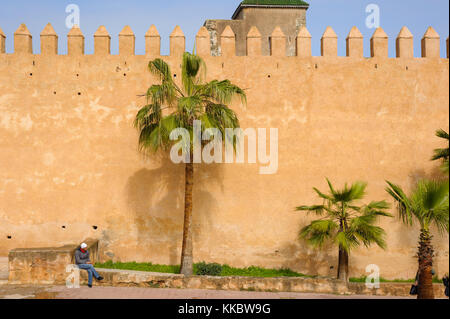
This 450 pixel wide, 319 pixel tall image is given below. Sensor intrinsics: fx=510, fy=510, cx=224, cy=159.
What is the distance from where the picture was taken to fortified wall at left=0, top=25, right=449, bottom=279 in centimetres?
1219

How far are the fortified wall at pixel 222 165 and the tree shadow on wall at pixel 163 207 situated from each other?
25 mm

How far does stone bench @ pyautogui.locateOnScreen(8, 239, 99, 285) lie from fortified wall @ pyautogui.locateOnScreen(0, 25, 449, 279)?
243cm

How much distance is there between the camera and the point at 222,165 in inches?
488

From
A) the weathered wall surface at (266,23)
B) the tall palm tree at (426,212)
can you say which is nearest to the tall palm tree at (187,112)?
the tall palm tree at (426,212)

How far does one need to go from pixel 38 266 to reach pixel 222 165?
15.7 ft

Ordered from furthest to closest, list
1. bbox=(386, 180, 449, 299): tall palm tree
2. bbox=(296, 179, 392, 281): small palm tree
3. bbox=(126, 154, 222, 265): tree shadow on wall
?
bbox=(126, 154, 222, 265): tree shadow on wall < bbox=(296, 179, 392, 281): small palm tree < bbox=(386, 180, 449, 299): tall palm tree

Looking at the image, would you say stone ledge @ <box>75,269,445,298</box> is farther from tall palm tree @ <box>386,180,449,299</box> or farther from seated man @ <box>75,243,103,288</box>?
tall palm tree @ <box>386,180,449,299</box>

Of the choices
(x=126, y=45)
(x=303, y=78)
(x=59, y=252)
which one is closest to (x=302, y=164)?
(x=303, y=78)

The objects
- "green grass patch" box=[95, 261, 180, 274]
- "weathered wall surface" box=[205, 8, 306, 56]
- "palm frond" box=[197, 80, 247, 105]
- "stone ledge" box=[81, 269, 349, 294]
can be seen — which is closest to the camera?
"stone ledge" box=[81, 269, 349, 294]

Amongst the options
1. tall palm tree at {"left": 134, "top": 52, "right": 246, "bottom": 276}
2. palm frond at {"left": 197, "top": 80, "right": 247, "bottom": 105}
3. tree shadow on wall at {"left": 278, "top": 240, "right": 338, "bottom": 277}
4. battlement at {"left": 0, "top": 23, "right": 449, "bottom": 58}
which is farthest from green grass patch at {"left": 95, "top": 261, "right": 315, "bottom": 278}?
battlement at {"left": 0, "top": 23, "right": 449, "bottom": 58}

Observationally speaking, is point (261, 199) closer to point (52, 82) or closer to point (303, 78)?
point (303, 78)

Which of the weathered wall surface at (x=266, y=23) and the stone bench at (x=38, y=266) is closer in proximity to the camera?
the stone bench at (x=38, y=266)

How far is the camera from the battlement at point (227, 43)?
12414mm

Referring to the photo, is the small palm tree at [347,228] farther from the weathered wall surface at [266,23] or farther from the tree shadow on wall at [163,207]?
the weathered wall surface at [266,23]
